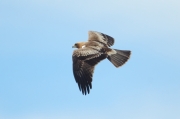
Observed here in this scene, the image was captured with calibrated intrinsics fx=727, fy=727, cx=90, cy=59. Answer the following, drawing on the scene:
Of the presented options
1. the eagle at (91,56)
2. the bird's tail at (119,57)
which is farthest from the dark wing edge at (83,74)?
the bird's tail at (119,57)

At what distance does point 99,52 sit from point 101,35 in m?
2.61

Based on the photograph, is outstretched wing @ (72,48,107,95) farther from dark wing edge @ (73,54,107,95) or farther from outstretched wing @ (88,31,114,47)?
outstretched wing @ (88,31,114,47)

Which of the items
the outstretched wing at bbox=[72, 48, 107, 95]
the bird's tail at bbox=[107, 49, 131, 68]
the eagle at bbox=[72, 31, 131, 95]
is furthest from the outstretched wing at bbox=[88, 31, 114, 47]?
the outstretched wing at bbox=[72, 48, 107, 95]

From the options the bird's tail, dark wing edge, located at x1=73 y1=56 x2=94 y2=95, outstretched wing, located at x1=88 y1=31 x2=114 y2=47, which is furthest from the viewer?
outstretched wing, located at x1=88 y1=31 x2=114 y2=47

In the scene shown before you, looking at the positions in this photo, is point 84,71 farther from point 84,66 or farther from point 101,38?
point 101,38

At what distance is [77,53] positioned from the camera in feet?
75.4

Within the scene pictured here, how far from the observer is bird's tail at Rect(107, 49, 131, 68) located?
24.2 meters

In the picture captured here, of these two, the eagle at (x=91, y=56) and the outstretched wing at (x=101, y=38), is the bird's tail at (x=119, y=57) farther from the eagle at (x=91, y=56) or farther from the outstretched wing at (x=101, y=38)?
the outstretched wing at (x=101, y=38)

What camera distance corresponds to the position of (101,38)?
25656 mm

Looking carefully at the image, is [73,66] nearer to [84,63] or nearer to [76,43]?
[84,63]

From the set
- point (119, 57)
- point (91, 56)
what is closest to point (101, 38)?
point (119, 57)

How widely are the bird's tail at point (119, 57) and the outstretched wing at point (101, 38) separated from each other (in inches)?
32.6

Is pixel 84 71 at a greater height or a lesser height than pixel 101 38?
lesser

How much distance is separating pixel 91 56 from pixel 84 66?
524 millimetres
